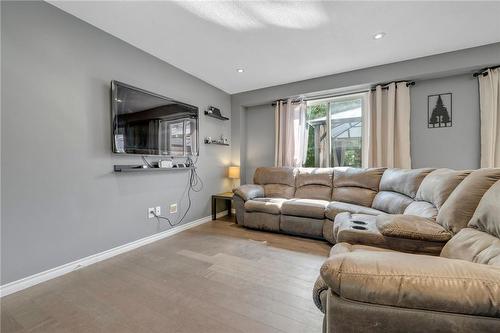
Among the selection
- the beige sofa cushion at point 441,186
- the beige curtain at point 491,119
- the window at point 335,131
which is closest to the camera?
the beige sofa cushion at point 441,186

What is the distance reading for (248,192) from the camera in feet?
11.2

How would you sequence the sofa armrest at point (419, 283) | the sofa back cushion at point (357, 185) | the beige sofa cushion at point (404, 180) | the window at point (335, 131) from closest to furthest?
the sofa armrest at point (419, 283) < the beige sofa cushion at point (404, 180) < the sofa back cushion at point (357, 185) < the window at point (335, 131)

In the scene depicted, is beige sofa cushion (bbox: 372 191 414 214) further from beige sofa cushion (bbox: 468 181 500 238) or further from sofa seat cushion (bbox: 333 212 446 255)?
beige sofa cushion (bbox: 468 181 500 238)

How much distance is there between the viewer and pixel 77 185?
6.76ft

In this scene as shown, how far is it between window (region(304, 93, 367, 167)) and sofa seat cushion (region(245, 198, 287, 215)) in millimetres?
1265

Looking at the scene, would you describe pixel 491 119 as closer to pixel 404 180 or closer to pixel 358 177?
pixel 404 180

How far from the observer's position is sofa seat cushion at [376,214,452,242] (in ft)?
4.10

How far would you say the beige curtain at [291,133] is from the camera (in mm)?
3877

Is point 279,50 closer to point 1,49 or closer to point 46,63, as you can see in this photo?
point 46,63

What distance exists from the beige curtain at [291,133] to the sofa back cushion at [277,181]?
0.89ft

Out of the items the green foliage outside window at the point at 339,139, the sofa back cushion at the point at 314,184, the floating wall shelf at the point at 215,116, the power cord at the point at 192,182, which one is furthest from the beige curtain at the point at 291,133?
the power cord at the point at 192,182

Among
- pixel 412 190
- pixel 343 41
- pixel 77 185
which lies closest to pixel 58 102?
pixel 77 185

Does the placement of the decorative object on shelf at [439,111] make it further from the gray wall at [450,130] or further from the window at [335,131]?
the window at [335,131]

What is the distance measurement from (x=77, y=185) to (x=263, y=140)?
3136 millimetres
